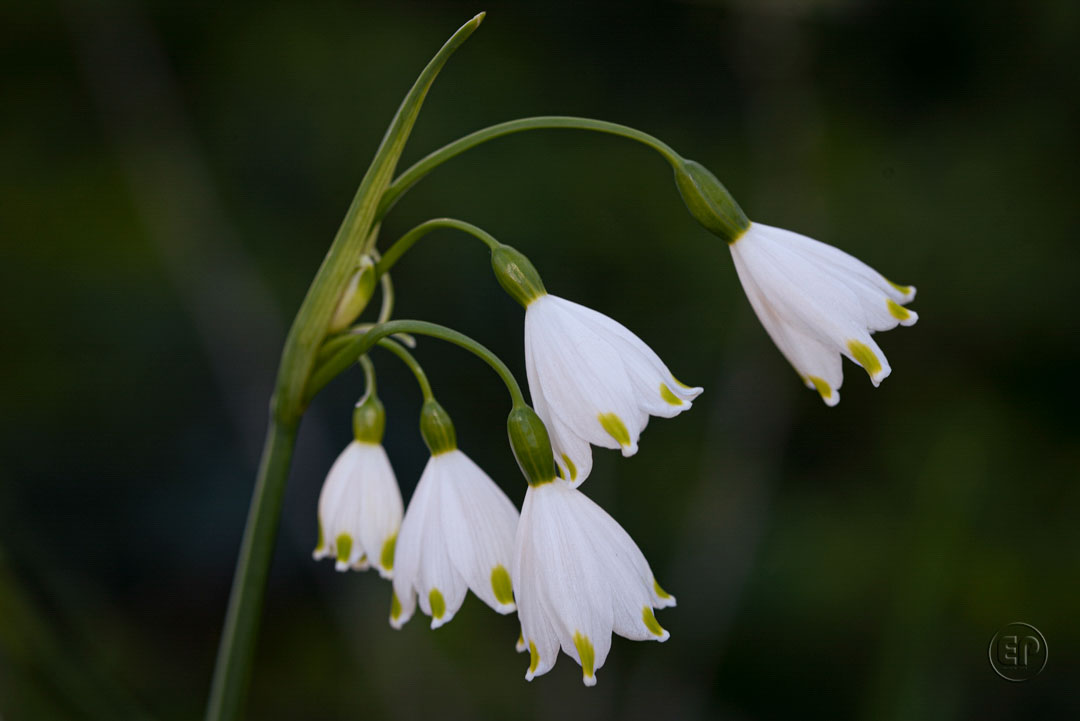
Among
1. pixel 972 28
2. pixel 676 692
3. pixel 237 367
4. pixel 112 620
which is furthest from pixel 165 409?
pixel 972 28

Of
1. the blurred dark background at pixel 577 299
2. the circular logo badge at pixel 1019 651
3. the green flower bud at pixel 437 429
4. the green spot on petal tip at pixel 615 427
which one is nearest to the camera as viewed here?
the green spot on petal tip at pixel 615 427

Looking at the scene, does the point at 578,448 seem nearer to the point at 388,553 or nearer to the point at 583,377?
the point at 583,377

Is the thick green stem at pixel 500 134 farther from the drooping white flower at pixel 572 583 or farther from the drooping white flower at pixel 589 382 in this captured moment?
the drooping white flower at pixel 572 583

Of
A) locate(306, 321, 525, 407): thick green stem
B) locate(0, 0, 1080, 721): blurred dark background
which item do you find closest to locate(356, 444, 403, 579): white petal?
locate(306, 321, 525, 407): thick green stem

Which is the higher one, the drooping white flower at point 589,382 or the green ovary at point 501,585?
the drooping white flower at point 589,382

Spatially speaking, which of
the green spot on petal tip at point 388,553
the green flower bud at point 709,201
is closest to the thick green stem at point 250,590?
the green spot on petal tip at point 388,553

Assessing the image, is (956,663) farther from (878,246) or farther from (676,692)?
(878,246)

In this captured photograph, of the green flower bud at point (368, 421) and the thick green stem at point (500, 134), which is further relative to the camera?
the green flower bud at point (368, 421)
